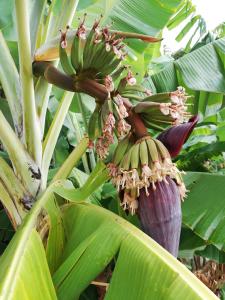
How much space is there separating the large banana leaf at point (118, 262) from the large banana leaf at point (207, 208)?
0.73 feet

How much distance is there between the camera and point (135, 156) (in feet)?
2.24

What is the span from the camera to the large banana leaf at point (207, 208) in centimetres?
89

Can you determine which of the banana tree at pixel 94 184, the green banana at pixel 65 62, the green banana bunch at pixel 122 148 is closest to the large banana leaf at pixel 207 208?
the banana tree at pixel 94 184

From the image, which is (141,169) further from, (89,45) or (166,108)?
(89,45)

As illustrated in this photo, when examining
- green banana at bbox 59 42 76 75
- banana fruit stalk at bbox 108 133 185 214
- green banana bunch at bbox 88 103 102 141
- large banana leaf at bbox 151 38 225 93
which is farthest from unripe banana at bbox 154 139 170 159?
large banana leaf at bbox 151 38 225 93

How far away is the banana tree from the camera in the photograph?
0.63m

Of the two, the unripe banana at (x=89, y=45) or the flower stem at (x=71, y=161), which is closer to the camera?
the unripe banana at (x=89, y=45)

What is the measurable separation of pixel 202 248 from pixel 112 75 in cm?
51

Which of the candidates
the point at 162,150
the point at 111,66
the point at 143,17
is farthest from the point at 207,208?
the point at 143,17

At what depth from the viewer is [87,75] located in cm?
75

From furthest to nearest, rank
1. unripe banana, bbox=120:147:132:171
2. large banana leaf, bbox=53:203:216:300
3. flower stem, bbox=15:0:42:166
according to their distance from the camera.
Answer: flower stem, bbox=15:0:42:166
unripe banana, bbox=120:147:132:171
large banana leaf, bbox=53:203:216:300

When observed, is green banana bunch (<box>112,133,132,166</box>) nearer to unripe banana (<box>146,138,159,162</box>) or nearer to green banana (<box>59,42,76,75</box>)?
unripe banana (<box>146,138,159,162</box>)

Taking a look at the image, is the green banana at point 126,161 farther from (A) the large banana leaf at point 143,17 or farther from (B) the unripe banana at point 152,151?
(A) the large banana leaf at point 143,17

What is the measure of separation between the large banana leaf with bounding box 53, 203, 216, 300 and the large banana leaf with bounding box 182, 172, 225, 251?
224mm
